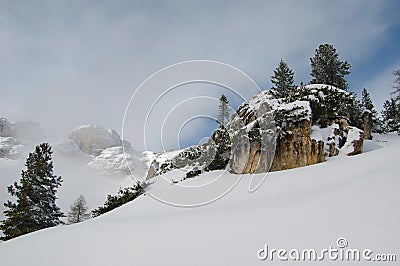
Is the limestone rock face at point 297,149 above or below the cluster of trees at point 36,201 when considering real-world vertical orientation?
above

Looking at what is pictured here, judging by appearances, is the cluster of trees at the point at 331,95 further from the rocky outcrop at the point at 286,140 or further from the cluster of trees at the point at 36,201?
the cluster of trees at the point at 36,201

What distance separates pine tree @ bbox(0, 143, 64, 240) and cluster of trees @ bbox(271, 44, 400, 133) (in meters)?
20.1

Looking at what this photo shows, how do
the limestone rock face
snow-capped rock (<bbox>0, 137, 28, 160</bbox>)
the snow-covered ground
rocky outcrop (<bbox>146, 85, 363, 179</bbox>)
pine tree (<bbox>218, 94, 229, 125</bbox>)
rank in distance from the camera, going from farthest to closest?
snow-capped rock (<bbox>0, 137, 28, 160</bbox>), pine tree (<bbox>218, 94, 229, 125</bbox>), rocky outcrop (<bbox>146, 85, 363, 179</bbox>), the limestone rock face, the snow-covered ground

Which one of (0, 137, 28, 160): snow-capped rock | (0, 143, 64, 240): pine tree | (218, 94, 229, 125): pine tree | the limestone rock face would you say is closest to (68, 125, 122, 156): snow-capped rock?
(0, 137, 28, 160): snow-capped rock

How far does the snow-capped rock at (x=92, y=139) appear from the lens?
459ft

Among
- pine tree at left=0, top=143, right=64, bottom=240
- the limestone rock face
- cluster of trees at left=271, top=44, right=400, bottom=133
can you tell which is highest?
cluster of trees at left=271, top=44, right=400, bottom=133

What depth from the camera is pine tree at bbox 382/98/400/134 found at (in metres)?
31.1

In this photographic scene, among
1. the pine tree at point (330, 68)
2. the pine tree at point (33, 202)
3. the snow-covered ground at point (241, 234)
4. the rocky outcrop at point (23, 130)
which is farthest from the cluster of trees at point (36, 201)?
the rocky outcrop at point (23, 130)

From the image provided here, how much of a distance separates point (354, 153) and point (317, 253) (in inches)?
518

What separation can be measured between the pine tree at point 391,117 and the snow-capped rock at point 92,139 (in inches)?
5131

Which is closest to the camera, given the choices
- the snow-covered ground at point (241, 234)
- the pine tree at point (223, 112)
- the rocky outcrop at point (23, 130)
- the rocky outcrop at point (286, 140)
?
the snow-covered ground at point (241, 234)

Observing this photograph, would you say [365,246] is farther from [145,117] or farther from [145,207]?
[145,207]

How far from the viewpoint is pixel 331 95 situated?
734 inches

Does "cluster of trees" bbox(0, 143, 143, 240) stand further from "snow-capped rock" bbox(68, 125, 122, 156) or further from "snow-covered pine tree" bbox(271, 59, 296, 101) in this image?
"snow-capped rock" bbox(68, 125, 122, 156)
